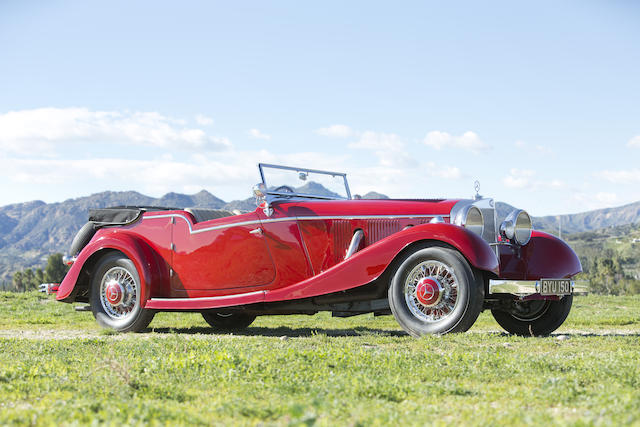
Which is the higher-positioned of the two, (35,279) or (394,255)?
(394,255)

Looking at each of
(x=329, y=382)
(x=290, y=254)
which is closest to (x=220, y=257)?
(x=290, y=254)

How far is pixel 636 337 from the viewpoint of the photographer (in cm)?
778

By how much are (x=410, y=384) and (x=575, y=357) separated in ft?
6.57

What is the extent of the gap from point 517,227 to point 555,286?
1.39 m

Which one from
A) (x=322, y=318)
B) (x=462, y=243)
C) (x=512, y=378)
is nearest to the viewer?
(x=512, y=378)

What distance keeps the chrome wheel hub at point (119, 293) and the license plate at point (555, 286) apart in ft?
18.6

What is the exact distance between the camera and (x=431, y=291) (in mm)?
7363

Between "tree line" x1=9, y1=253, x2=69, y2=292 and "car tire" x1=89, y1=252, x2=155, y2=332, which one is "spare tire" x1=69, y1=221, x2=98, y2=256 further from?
"tree line" x1=9, y1=253, x2=69, y2=292

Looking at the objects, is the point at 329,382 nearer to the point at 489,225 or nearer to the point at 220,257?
the point at 220,257

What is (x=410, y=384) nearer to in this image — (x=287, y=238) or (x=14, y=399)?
(x=14, y=399)

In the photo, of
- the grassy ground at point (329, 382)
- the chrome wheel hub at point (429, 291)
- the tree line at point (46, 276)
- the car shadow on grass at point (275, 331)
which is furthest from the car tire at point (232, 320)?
the tree line at point (46, 276)

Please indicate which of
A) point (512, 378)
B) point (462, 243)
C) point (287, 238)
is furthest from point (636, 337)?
point (287, 238)

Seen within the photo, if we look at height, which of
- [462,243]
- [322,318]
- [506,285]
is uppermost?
[462,243]

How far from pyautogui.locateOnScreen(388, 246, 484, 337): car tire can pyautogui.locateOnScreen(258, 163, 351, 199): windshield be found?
2562mm
